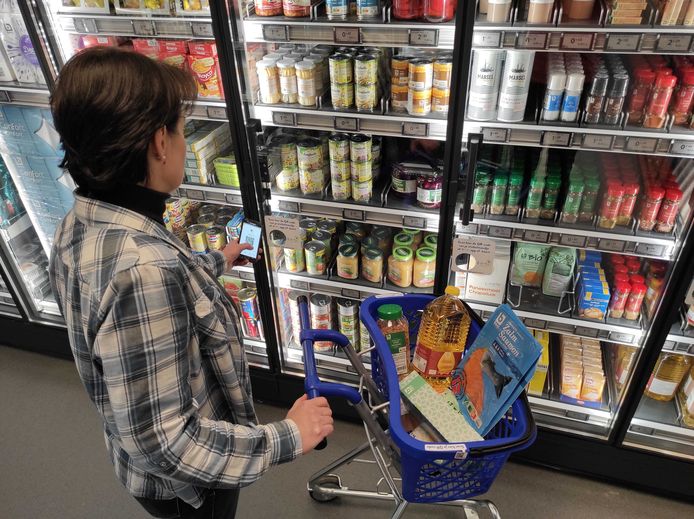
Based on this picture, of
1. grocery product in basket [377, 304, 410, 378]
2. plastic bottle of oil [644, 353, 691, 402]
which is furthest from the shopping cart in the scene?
plastic bottle of oil [644, 353, 691, 402]

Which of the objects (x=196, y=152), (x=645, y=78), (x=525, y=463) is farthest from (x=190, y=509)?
(x=645, y=78)

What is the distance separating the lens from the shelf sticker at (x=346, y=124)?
186cm

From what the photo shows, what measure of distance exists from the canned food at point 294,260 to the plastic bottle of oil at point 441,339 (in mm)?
878

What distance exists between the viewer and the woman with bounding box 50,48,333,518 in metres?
0.97

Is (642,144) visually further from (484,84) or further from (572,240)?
(484,84)

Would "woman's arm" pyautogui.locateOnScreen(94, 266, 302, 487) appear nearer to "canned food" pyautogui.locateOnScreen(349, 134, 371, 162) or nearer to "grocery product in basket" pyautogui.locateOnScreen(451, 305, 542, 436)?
"grocery product in basket" pyautogui.locateOnScreen(451, 305, 542, 436)

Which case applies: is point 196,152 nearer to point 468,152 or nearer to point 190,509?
point 468,152

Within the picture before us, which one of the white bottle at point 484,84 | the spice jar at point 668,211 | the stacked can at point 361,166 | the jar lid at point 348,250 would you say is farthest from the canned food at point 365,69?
the spice jar at point 668,211

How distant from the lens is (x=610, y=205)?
181cm

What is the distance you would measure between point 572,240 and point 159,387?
1.47 m

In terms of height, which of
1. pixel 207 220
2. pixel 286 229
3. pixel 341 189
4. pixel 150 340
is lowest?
pixel 207 220

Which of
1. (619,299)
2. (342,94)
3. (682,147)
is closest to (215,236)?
(342,94)

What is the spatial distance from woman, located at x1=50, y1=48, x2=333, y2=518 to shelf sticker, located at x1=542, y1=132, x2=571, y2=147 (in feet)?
3.65

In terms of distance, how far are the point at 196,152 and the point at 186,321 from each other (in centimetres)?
131
